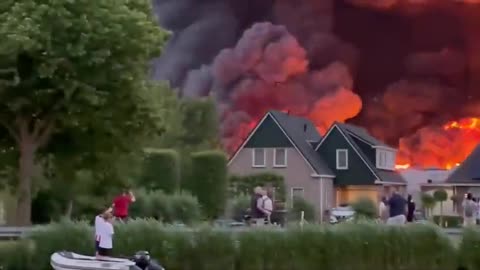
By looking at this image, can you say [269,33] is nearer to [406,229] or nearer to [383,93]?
[383,93]

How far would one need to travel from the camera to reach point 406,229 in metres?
24.3

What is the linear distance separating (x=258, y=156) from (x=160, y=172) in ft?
83.5

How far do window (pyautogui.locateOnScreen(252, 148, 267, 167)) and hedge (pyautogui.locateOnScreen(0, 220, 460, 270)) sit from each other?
52.6m

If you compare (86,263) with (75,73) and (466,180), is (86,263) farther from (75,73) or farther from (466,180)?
(466,180)

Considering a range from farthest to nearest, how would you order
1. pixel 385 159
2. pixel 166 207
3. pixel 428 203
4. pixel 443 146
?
pixel 443 146 < pixel 385 159 < pixel 428 203 < pixel 166 207

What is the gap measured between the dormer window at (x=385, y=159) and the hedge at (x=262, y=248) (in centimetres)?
5500

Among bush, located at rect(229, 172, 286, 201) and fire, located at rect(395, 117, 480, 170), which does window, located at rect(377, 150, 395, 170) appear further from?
fire, located at rect(395, 117, 480, 170)

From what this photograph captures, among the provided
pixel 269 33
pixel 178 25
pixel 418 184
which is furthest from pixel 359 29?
pixel 418 184

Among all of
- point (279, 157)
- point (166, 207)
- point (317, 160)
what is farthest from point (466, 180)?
point (166, 207)

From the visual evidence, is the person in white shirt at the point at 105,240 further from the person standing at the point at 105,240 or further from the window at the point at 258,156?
the window at the point at 258,156

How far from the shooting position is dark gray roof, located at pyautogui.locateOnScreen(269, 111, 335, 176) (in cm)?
7512

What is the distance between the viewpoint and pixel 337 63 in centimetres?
11012

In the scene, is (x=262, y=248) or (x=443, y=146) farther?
(x=443, y=146)

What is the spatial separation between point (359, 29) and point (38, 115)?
8012 centimetres
